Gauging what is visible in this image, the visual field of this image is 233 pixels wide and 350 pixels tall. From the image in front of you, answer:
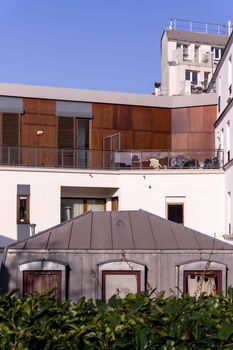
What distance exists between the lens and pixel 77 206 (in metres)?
28.1

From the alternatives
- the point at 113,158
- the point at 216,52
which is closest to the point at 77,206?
the point at 113,158

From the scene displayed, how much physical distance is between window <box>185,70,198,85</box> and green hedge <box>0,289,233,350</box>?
64.4m

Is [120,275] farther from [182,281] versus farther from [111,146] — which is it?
[111,146]

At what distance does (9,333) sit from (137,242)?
10134mm

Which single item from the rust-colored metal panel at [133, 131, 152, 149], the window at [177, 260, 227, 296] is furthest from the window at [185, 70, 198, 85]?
the window at [177, 260, 227, 296]

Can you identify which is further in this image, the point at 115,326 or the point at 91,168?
the point at 91,168

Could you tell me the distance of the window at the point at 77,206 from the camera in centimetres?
2767

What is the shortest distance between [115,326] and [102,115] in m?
23.6

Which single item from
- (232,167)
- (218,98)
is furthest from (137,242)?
(218,98)

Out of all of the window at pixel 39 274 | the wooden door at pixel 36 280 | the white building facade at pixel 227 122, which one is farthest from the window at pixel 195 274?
the white building facade at pixel 227 122

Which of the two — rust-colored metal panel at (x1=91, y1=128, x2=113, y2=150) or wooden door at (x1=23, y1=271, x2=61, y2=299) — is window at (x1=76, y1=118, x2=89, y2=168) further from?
wooden door at (x1=23, y1=271, x2=61, y2=299)

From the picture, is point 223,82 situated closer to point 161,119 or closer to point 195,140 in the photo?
point 195,140

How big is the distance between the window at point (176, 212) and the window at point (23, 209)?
5.31 m

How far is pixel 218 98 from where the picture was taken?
28938 mm
